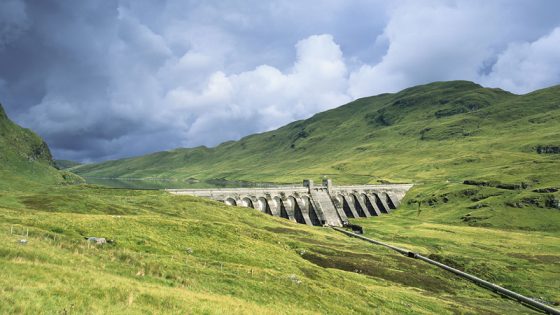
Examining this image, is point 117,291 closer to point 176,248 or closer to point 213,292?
point 213,292

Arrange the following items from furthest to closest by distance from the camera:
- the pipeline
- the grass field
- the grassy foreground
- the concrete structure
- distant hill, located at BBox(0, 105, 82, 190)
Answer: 1. distant hill, located at BBox(0, 105, 82, 190)
2. the concrete structure
3. the pipeline
4. the grass field
5. the grassy foreground

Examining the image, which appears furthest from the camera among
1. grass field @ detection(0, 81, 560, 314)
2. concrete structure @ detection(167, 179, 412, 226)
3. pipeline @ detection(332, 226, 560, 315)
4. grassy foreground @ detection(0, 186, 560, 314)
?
concrete structure @ detection(167, 179, 412, 226)

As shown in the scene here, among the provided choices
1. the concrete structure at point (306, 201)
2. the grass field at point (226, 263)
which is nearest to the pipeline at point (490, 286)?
the grass field at point (226, 263)

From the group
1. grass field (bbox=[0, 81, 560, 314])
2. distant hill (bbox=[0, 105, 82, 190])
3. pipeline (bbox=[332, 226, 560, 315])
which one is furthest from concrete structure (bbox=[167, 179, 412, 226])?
distant hill (bbox=[0, 105, 82, 190])

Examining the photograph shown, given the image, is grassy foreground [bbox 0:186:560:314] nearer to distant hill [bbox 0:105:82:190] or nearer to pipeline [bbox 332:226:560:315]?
pipeline [bbox 332:226:560:315]

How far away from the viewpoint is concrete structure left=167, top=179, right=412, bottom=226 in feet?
394

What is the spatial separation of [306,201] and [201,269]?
351ft

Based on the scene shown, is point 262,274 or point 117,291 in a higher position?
point 117,291

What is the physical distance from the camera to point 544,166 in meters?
186

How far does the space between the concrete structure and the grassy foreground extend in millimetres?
23947

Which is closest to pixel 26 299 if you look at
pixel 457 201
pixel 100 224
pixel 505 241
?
pixel 100 224

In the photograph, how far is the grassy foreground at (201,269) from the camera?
20375mm

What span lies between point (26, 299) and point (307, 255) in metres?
48.9

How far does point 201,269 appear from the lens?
3369 centimetres
